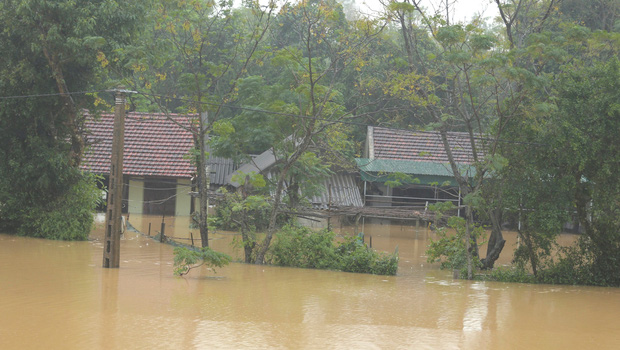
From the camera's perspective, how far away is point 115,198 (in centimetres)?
1388

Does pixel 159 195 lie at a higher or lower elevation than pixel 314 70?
lower

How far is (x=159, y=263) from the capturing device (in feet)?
52.9

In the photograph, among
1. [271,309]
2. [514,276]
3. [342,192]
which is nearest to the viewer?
[271,309]

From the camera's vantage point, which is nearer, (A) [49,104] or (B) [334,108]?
(B) [334,108]

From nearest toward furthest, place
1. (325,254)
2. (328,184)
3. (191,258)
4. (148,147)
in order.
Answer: (191,258) < (325,254) < (148,147) < (328,184)

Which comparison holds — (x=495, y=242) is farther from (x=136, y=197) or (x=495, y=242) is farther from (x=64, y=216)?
(x=136, y=197)

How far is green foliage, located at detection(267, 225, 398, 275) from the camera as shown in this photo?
16.7 m

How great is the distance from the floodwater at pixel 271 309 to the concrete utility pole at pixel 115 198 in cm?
41

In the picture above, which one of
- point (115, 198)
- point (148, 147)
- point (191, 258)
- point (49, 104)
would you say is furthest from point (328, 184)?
point (115, 198)

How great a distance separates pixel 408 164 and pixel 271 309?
720 inches

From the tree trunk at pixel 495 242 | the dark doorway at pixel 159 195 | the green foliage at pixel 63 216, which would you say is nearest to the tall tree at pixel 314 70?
the tree trunk at pixel 495 242

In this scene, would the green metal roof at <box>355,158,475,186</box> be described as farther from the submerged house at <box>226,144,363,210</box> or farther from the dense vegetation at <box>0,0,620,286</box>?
the dense vegetation at <box>0,0,620,286</box>

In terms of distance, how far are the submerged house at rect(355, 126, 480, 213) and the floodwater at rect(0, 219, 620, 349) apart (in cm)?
1187

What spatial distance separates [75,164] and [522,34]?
1417 centimetres
